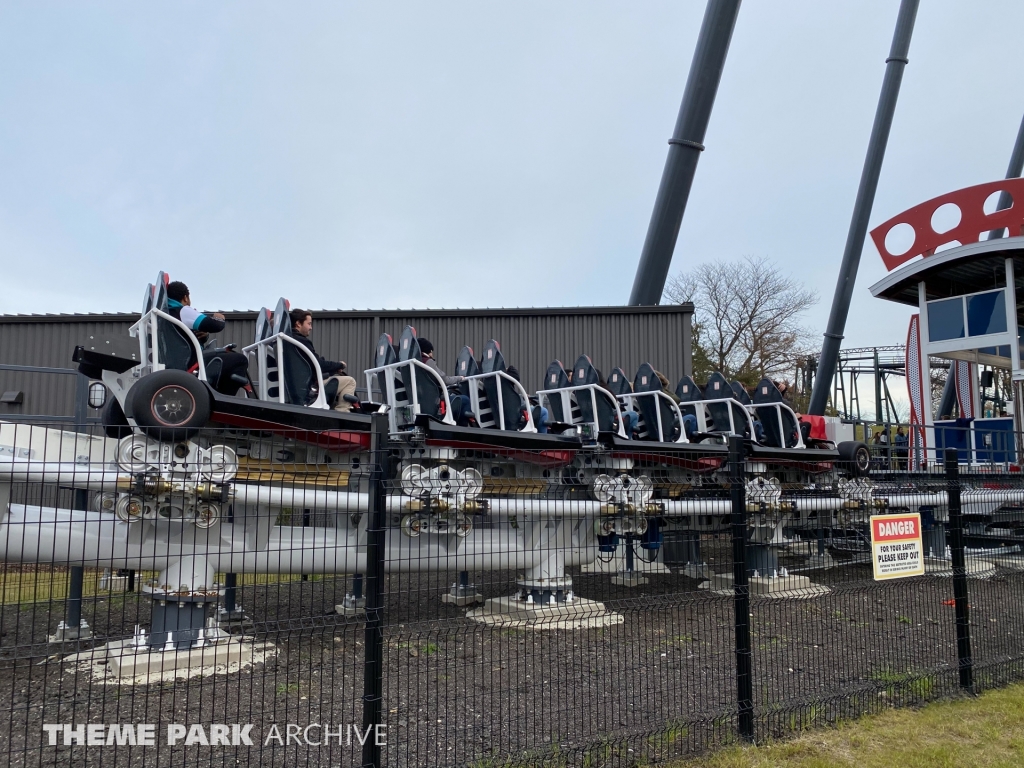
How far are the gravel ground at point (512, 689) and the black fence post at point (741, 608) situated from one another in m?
0.10

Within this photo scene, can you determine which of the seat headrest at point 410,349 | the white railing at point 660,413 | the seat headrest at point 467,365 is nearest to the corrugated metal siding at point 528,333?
the white railing at point 660,413

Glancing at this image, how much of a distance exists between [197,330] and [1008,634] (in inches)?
274

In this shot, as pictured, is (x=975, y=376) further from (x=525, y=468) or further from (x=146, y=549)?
(x=146, y=549)

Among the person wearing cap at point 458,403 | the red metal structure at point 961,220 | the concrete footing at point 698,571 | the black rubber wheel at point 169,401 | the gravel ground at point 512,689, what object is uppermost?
the red metal structure at point 961,220

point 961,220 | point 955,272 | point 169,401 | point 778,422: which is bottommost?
point 169,401

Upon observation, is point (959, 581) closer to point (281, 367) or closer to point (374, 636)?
point (374, 636)

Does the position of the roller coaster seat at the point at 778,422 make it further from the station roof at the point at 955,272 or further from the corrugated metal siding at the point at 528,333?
the station roof at the point at 955,272

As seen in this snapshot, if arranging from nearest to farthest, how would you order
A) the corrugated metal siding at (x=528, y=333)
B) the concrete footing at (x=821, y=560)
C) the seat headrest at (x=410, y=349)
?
the seat headrest at (x=410, y=349) → the concrete footing at (x=821, y=560) → the corrugated metal siding at (x=528, y=333)

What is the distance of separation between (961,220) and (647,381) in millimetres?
9235

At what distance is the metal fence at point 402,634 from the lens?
12.8 ft

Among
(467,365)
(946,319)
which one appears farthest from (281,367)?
(946,319)

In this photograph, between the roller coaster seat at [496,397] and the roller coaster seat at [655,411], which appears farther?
the roller coaster seat at [655,411]

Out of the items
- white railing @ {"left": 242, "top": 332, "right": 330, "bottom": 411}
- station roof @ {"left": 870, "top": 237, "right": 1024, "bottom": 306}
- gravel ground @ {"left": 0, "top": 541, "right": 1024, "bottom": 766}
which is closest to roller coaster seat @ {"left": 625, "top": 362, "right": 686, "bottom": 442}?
gravel ground @ {"left": 0, "top": 541, "right": 1024, "bottom": 766}

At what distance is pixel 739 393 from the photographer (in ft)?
36.0
